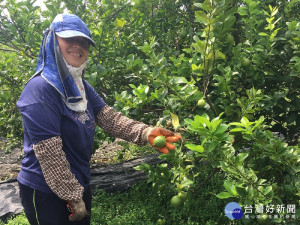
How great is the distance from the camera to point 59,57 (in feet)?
6.18

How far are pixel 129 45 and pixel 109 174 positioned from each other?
2.04 metres

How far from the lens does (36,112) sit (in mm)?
1714

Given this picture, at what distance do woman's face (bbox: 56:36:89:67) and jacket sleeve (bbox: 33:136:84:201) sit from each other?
0.52 metres

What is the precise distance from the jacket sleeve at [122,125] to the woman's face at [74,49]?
0.50 metres

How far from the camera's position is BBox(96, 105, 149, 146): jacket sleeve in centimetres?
219

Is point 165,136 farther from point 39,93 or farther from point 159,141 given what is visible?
point 39,93

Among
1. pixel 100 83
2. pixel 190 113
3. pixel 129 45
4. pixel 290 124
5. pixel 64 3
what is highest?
pixel 64 3

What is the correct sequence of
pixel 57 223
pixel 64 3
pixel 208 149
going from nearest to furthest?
1. pixel 208 149
2. pixel 57 223
3. pixel 64 3

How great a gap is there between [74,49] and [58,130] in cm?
54

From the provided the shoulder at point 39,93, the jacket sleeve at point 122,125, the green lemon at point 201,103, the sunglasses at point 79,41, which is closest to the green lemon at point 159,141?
the jacket sleeve at point 122,125

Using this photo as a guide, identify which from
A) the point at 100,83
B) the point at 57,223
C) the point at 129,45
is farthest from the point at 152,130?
the point at 129,45

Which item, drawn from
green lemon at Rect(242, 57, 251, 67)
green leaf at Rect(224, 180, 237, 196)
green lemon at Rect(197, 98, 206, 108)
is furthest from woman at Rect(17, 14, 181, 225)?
green lemon at Rect(242, 57, 251, 67)

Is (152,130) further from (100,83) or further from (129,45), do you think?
(129,45)

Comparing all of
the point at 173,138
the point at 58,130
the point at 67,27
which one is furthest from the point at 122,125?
the point at 67,27
